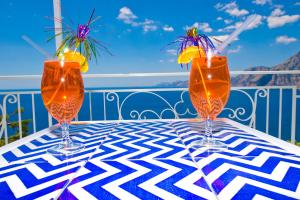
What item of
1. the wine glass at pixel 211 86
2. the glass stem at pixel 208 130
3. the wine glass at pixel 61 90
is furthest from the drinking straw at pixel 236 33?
the wine glass at pixel 61 90

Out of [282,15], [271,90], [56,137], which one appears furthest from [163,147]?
[282,15]

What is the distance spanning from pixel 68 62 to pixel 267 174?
63 centimetres

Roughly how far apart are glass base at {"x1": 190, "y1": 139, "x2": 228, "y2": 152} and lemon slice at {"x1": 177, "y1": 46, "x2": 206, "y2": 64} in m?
0.30

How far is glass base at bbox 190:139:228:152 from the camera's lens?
25.3 inches

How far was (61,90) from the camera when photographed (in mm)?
680

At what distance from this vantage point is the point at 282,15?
30250mm

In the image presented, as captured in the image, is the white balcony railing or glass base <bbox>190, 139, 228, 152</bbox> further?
the white balcony railing

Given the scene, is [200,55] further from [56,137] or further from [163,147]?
[56,137]

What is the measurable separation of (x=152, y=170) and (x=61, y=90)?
0.40 meters

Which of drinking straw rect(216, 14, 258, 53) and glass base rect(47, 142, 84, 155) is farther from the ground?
drinking straw rect(216, 14, 258, 53)

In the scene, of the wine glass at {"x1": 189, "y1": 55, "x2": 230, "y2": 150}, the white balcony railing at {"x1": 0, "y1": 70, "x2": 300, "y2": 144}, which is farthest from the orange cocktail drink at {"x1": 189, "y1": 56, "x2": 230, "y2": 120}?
the white balcony railing at {"x1": 0, "y1": 70, "x2": 300, "y2": 144}

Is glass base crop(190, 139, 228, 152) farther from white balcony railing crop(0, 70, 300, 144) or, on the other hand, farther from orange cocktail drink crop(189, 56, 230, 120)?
white balcony railing crop(0, 70, 300, 144)

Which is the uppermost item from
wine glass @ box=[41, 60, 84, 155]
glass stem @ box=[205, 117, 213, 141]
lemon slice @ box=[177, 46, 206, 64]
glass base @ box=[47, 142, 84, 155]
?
lemon slice @ box=[177, 46, 206, 64]

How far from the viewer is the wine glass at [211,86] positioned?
26.7 inches
